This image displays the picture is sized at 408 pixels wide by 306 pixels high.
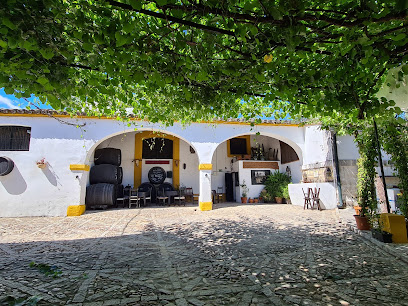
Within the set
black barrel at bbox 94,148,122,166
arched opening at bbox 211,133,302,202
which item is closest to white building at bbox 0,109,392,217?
black barrel at bbox 94,148,122,166

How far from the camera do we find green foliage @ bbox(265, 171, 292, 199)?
12.2m

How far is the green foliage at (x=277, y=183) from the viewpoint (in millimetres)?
12197

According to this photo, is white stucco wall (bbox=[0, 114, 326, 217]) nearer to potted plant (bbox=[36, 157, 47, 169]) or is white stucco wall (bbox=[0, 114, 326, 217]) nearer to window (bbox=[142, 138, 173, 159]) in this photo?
potted plant (bbox=[36, 157, 47, 169])

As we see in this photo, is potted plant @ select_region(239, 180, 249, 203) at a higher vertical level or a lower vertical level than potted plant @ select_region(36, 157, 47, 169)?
lower

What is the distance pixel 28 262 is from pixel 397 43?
5713 millimetres

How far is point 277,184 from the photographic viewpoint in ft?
41.0

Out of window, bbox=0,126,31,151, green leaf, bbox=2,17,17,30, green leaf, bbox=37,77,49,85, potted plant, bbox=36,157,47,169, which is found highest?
window, bbox=0,126,31,151

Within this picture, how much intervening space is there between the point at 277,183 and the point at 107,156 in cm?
925

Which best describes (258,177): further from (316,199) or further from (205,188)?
(205,188)

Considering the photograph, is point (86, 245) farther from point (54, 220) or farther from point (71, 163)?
point (71, 163)

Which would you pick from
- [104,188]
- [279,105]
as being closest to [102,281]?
[279,105]

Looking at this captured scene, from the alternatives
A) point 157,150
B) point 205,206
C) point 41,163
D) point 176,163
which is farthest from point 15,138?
point 205,206

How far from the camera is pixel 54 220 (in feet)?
25.5

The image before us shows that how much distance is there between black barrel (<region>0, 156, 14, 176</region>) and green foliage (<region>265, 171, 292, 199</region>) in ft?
37.9
